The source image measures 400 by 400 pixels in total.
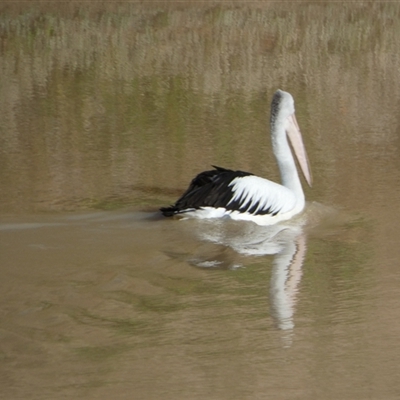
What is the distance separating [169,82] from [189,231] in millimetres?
5114

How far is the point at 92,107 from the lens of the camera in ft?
32.1

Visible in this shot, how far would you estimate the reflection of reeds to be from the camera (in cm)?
780

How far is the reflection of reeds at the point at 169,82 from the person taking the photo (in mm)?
7797

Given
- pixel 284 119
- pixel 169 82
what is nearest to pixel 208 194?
pixel 284 119

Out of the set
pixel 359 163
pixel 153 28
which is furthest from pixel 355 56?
pixel 359 163

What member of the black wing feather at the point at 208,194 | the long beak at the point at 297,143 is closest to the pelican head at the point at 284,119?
the long beak at the point at 297,143

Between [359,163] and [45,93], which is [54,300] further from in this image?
[45,93]

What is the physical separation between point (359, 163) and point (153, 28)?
650cm

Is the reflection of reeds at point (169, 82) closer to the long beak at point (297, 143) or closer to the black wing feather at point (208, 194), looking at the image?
the long beak at point (297, 143)

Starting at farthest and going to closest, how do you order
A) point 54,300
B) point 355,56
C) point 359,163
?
point 355,56
point 359,163
point 54,300

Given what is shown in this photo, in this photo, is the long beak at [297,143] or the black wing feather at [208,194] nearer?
the black wing feather at [208,194]

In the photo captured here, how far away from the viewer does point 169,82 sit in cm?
1084

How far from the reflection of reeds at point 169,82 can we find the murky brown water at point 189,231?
38mm

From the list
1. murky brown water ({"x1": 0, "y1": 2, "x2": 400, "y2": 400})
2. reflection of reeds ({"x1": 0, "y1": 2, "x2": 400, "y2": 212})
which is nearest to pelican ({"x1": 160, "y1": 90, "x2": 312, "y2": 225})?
murky brown water ({"x1": 0, "y1": 2, "x2": 400, "y2": 400})
